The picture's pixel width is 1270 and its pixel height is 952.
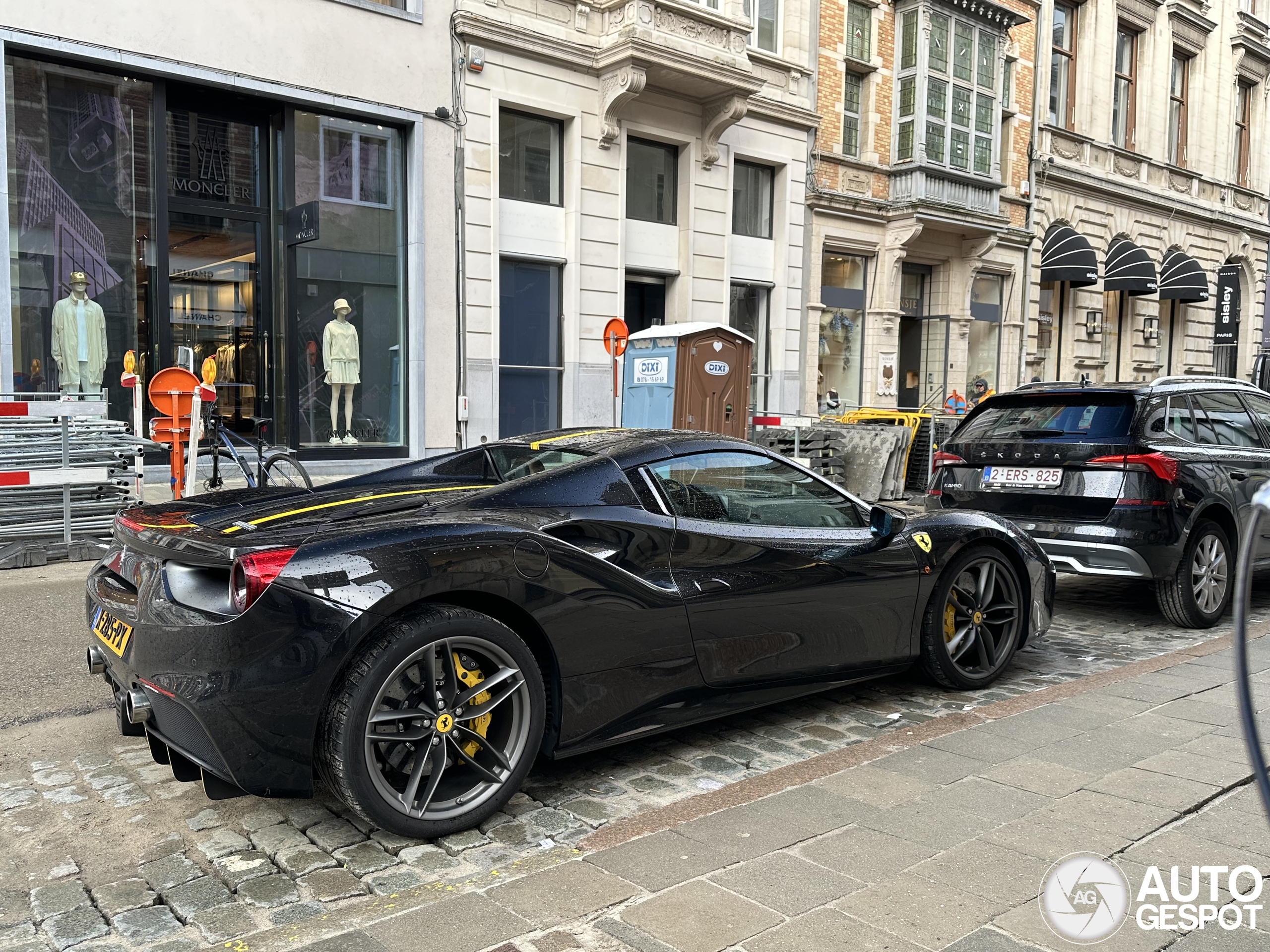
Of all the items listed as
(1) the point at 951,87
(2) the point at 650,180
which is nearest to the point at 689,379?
(2) the point at 650,180

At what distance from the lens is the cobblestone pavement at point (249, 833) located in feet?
9.28

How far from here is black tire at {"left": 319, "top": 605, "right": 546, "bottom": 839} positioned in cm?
312

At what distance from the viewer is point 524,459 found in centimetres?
441

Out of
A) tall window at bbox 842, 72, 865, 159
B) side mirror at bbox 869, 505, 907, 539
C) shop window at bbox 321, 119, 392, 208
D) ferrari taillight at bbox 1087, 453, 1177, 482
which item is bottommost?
side mirror at bbox 869, 505, 907, 539

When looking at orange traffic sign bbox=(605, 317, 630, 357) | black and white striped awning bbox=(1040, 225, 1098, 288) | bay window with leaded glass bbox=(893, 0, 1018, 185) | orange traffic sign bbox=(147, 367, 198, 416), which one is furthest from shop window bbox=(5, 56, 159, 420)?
black and white striped awning bbox=(1040, 225, 1098, 288)

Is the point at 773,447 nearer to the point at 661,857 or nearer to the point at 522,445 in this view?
the point at 522,445

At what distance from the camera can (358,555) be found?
317cm

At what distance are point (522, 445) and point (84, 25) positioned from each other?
1092cm

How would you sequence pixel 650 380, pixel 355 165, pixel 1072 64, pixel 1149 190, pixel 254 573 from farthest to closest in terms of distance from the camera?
pixel 1149 190
pixel 1072 64
pixel 355 165
pixel 650 380
pixel 254 573

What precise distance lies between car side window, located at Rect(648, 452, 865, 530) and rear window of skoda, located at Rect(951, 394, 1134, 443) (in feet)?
9.07

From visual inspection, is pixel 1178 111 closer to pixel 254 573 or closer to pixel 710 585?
pixel 710 585

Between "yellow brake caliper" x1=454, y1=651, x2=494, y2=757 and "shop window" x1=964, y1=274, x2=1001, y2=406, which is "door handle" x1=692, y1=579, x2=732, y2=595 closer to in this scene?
"yellow brake caliper" x1=454, y1=651, x2=494, y2=757

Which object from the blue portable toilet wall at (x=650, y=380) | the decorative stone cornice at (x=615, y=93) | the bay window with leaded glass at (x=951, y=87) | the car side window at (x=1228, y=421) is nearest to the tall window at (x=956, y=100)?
the bay window with leaded glass at (x=951, y=87)

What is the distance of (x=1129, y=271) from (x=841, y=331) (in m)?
10.8
